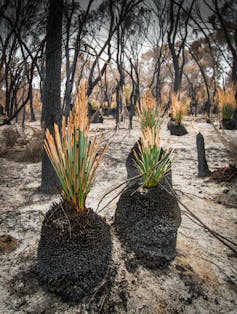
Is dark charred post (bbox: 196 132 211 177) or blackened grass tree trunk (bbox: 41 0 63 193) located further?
dark charred post (bbox: 196 132 211 177)

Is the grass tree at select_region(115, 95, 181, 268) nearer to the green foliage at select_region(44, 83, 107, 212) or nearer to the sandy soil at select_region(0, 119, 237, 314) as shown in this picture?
the sandy soil at select_region(0, 119, 237, 314)

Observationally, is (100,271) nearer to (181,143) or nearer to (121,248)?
(121,248)

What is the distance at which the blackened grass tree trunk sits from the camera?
219 cm

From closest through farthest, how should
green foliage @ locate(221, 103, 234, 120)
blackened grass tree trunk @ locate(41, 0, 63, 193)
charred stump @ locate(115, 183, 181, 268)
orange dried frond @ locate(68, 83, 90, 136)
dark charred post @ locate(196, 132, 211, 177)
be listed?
orange dried frond @ locate(68, 83, 90, 136)
charred stump @ locate(115, 183, 181, 268)
blackened grass tree trunk @ locate(41, 0, 63, 193)
dark charred post @ locate(196, 132, 211, 177)
green foliage @ locate(221, 103, 234, 120)

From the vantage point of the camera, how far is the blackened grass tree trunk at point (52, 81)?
7.17 ft

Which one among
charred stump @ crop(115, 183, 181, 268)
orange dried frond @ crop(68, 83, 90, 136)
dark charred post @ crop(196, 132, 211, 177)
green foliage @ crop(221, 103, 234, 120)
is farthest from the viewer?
green foliage @ crop(221, 103, 234, 120)

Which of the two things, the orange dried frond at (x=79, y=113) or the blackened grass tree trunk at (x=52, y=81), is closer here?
the orange dried frond at (x=79, y=113)

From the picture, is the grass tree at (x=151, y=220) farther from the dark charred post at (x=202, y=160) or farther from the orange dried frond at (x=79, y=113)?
the dark charred post at (x=202, y=160)

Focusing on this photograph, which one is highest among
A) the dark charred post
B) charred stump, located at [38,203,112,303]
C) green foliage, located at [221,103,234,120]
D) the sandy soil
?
green foliage, located at [221,103,234,120]

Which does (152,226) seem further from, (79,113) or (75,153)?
(79,113)

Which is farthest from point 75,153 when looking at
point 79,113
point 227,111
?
point 227,111

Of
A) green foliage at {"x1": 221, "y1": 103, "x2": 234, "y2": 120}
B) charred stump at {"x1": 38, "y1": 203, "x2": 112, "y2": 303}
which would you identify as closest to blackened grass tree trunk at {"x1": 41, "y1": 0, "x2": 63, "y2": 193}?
charred stump at {"x1": 38, "y1": 203, "x2": 112, "y2": 303}

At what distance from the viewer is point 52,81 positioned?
7.74ft

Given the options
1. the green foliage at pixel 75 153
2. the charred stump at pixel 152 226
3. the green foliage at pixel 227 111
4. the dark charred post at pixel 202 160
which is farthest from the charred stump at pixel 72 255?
the green foliage at pixel 227 111
